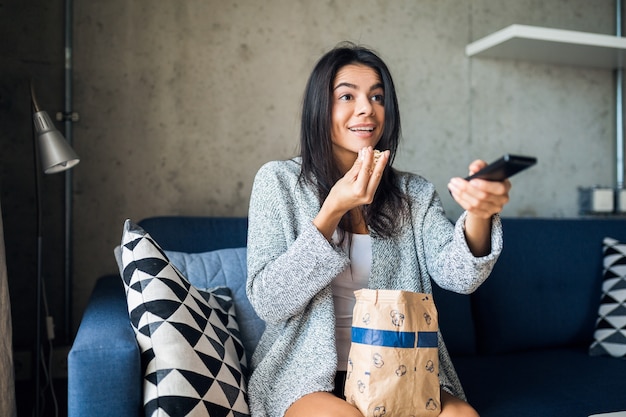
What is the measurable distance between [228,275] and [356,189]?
0.69 metres

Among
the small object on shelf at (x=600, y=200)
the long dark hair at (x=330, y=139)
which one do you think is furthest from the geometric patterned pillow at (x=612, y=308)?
the long dark hair at (x=330, y=139)

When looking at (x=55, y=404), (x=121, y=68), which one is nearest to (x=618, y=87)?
(x=121, y=68)

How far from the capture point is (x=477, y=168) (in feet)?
3.72

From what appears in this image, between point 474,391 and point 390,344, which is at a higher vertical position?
point 390,344

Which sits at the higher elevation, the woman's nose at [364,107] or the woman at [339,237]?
the woman's nose at [364,107]

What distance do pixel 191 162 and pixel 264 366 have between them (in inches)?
41.5

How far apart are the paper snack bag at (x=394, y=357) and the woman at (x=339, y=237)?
0.08 m

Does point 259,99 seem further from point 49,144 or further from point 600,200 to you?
point 600,200

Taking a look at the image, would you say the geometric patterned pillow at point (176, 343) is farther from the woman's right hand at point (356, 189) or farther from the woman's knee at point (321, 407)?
the woman's right hand at point (356, 189)

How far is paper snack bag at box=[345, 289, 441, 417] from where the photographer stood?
1.08 m

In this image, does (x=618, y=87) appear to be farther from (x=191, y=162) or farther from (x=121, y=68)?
(x=121, y=68)

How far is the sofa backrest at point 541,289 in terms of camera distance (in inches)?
80.0

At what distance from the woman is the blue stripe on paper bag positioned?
0.50 feet

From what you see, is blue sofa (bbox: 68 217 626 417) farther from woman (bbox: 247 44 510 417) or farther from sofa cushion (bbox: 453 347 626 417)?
woman (bbox: 247 44 510 417)
